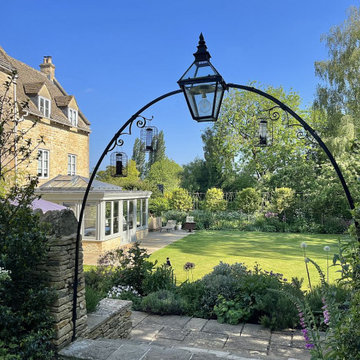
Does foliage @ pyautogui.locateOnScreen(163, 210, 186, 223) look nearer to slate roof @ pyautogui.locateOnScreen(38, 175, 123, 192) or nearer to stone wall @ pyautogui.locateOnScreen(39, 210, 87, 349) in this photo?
slate roof @ pyautogui.locateOnScreen(38, 175, 123, 192)

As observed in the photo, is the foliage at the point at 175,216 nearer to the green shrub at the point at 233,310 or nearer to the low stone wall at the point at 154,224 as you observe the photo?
the low stone wall at the point at 154,224

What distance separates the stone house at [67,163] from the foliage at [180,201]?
17.2ft

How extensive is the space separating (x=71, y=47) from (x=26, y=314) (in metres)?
11.9

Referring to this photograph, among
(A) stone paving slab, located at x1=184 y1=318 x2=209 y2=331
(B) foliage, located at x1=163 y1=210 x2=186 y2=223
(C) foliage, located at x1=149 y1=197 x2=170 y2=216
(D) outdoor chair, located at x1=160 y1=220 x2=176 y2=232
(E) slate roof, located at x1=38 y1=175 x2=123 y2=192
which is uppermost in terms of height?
(E) slate roof, located at x1=38 y1=175 x2=123 y2=192

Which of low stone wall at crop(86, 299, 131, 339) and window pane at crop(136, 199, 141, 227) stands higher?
window pane at crop(136, 199, 141, 227)

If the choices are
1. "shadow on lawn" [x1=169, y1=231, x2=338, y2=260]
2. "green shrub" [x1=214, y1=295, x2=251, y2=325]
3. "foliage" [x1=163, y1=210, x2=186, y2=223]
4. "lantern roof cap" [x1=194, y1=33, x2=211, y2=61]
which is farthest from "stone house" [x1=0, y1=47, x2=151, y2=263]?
"lantern roof cap" [x1=194, y1=33, x2=211, y2=61]

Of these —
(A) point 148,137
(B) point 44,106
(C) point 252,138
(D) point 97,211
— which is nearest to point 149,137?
(A) point 148,137

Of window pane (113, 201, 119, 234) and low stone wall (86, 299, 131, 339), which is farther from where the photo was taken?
window pane (113, 201, 119, 234)

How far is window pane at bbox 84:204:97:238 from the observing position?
12375 mm

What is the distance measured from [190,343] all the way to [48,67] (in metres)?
21.1

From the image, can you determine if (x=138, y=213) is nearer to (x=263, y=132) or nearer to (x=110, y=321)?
(x=263, y=132)

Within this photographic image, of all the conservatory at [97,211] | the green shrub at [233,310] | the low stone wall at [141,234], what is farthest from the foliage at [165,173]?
the green shrub at [233,310]

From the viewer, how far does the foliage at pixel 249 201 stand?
2184cm

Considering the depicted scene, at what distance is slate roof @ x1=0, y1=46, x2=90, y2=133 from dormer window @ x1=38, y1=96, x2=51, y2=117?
0.33 meters
